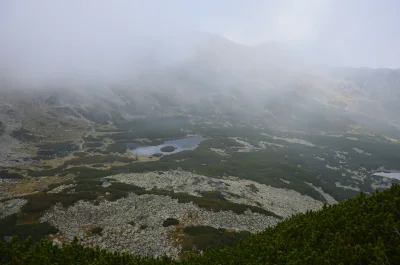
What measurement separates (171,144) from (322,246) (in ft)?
333

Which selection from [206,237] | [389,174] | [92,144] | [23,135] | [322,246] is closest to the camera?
[322,246]

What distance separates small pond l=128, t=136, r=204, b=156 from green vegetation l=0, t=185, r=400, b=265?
82.0 metres

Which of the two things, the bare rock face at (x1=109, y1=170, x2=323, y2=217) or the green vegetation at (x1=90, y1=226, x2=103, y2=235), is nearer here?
the green vegetation at (x1=90, y1=226, x2=103, y2=235)

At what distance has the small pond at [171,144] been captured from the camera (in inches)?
3847

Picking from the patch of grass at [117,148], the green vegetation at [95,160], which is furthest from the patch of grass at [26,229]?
the patch of grass at [117,148]

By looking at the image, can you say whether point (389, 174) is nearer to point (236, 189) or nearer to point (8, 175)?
point (236, 189)

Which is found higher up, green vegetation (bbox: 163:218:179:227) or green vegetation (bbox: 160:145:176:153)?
green vegetation (bbox: 163:218:179:227)

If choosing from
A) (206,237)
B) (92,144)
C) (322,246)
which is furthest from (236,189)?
(92,144)

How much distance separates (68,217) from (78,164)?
40.7 m

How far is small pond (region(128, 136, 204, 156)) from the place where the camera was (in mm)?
97719

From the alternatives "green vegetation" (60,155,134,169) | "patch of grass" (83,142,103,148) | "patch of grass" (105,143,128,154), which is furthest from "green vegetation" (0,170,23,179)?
"patch of grass" (83,142,103,148)

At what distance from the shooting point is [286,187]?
68.2 meters

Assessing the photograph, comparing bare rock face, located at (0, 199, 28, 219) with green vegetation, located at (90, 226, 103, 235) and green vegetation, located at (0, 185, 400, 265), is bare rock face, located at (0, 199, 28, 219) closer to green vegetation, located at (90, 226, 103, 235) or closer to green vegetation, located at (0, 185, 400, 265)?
green vegetation, located at (90, 226, 103, 235)

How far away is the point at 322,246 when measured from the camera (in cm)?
1237
